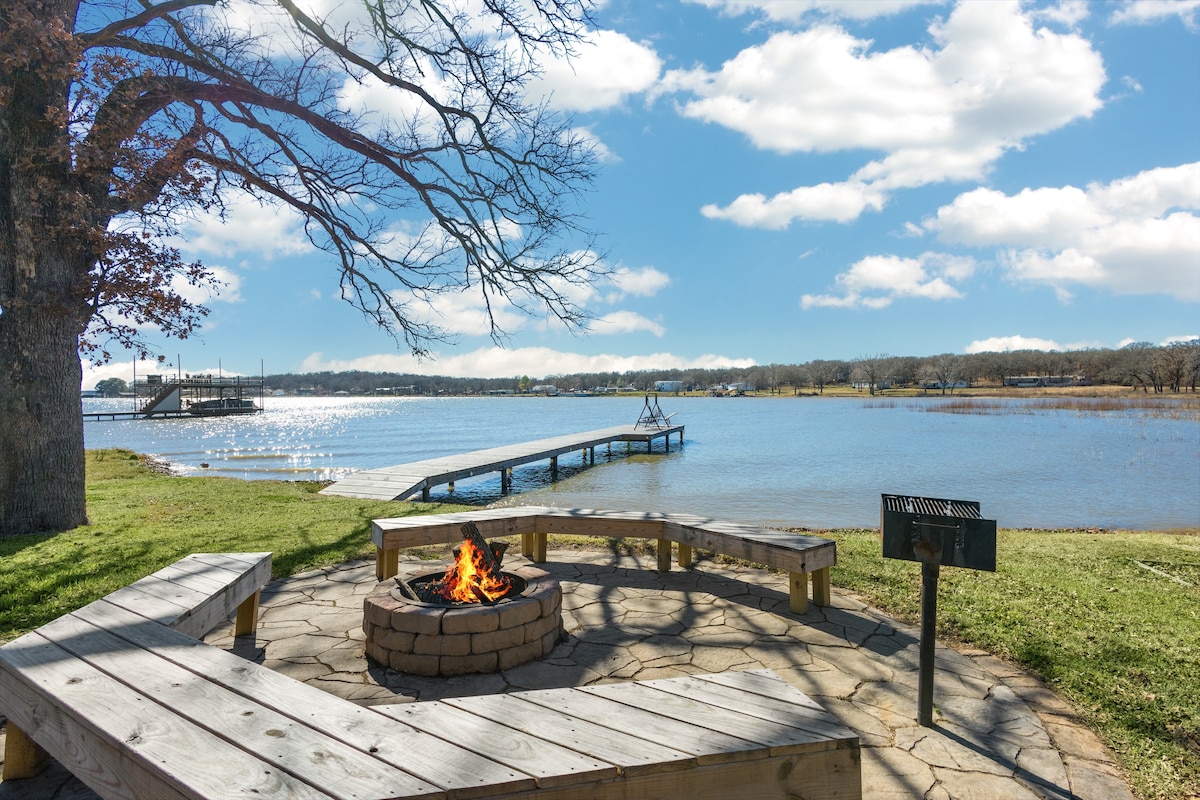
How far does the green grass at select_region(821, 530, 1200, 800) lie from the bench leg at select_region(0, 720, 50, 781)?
15.4 feet

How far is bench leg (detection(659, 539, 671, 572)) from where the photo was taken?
577 centimetres

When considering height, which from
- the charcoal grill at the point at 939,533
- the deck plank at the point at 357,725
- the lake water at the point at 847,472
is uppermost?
the charcoal grill at the point at 939,533

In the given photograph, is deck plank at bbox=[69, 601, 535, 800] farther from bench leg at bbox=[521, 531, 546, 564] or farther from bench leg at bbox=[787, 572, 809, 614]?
bench leg at bbox=[521, 531, 546, 564]

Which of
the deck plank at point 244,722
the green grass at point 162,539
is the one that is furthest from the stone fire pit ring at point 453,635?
the green grass at point 162,539

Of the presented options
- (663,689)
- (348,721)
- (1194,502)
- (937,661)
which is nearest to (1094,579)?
(937,661)

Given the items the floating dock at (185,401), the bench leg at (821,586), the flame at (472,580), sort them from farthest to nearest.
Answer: the floating dock at (185,401) < the bench leg at (821,586) < the flame at (472,580)

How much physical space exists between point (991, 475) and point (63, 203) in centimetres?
2152

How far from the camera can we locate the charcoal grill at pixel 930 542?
288 centimetres

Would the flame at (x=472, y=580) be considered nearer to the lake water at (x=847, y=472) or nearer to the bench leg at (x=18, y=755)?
the bench leg at (x=18, y=755)

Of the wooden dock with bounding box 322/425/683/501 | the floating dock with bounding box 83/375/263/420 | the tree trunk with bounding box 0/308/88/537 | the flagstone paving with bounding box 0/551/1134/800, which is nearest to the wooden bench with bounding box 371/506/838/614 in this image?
the flagstone paving with bounding box 0/551/1134/800

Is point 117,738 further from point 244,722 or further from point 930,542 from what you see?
point 930,542

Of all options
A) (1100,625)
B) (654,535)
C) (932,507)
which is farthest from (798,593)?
(1100,625)

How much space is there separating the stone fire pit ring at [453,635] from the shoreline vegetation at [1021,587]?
2.67 metres

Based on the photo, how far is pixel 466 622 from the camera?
3533 millimetres
